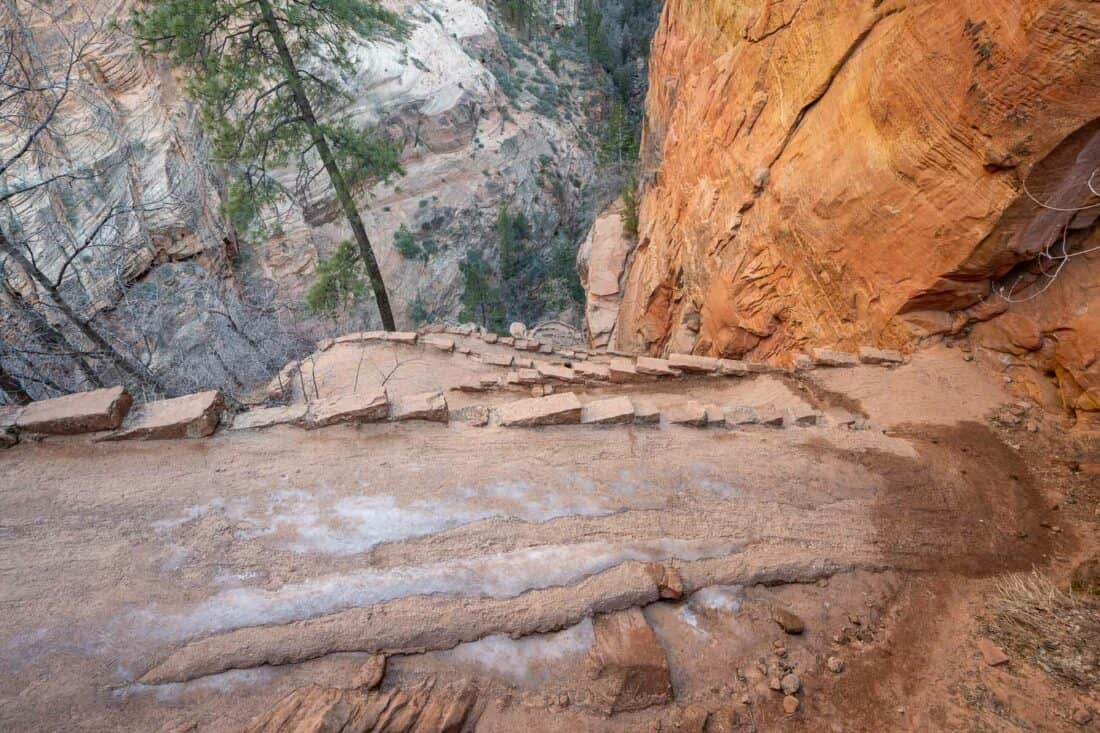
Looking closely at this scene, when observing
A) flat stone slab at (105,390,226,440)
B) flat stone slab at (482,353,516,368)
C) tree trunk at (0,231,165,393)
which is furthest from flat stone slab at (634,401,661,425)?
tree trunk at (0,231,165,393)

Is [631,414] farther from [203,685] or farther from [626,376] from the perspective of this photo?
[203,685]

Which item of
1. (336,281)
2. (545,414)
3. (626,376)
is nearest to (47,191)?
(336,281)

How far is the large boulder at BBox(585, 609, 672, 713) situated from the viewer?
2355 mm

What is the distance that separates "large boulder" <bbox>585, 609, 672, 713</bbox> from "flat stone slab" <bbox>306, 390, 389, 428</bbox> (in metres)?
2.45

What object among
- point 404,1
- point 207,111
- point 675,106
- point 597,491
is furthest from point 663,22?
point 404,1

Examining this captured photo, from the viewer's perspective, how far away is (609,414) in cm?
436

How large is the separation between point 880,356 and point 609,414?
12.9 feet

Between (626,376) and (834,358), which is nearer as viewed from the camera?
(834,358)

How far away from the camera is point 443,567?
2.85m

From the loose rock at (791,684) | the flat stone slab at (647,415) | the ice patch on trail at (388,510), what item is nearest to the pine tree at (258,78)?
the ice patch on trail at (388,510)

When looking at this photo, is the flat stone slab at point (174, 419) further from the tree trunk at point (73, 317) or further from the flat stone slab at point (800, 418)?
the flat stone slab at point (800, 418)

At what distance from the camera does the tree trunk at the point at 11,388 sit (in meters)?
5.48

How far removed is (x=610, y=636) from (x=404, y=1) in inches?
1222

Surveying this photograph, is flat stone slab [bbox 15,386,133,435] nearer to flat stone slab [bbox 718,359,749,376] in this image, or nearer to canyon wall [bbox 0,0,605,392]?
flat stone slab [bbox 718,359,749,376]
